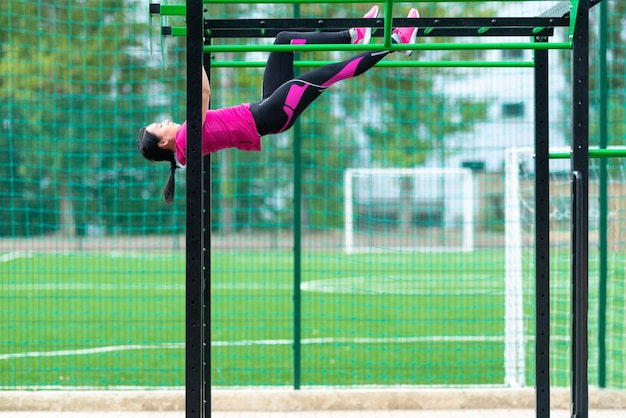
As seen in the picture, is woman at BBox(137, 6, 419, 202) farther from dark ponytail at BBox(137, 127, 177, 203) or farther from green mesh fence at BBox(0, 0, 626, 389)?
green mesh fence at BBox(0, 0, 626, 389)

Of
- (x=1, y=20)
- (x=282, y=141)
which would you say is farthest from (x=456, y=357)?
(x=282, y=141)

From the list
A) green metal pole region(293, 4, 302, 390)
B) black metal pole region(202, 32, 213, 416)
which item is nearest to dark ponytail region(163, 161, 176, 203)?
black metal pole region(202, 32, 213, 416)

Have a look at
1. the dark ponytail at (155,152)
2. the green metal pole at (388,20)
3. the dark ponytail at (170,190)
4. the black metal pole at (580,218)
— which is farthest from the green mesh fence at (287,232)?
the black metal pole at (580,218)

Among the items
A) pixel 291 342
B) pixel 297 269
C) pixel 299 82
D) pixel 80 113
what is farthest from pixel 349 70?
pixel 80 113

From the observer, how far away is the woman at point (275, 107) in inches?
137

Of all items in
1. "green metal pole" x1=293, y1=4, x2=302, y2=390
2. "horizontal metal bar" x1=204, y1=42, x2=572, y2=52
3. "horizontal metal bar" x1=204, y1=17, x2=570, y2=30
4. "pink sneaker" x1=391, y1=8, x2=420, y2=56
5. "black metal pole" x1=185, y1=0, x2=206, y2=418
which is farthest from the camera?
"green metal pole" x1=293, y1=4, x2=302, y2=390

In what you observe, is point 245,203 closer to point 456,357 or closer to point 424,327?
point 424,327

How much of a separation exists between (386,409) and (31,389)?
225 cm

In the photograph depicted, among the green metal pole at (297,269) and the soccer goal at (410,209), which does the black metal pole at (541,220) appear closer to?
the green metal pole at (297,269)

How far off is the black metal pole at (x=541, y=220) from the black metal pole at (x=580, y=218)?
1.70 ft

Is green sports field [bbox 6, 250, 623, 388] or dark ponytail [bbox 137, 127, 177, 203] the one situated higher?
dark ponytail [bbox 137, 127, 177, 203]

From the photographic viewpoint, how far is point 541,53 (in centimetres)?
370

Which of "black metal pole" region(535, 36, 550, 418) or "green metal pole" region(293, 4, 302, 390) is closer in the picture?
"black metal pole" region(535, 36, 550, 418)

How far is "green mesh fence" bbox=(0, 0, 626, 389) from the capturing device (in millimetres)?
6742
